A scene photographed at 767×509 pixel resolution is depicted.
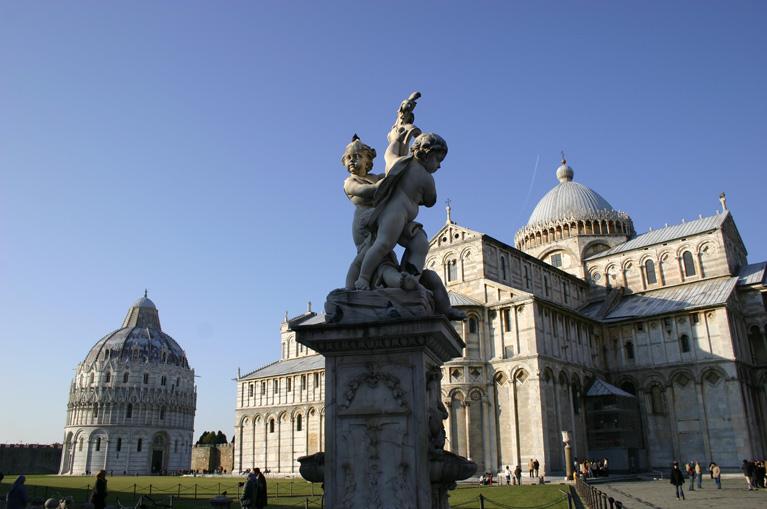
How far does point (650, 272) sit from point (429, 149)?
50.3 meters

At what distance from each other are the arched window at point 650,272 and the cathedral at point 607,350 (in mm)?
86

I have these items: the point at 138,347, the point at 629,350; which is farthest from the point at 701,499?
the point at 138,347

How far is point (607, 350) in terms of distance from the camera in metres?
46.9

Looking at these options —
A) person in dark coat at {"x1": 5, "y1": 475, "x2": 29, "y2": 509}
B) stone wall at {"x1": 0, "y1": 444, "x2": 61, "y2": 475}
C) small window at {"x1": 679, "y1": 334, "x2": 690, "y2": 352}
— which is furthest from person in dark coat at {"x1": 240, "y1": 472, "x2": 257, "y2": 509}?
stone wall at {"x1": 0, "y1": 444, "x2": 61, "y2": 475}

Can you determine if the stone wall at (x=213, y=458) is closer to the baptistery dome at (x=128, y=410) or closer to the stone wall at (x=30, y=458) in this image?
the baptistery dome at (x=128, y=410)

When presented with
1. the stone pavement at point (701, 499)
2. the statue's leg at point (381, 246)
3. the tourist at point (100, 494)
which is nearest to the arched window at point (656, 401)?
the stone pavement at point (701, 499)

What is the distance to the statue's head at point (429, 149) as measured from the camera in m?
6.87

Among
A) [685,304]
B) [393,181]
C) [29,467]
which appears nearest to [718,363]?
[685,304]

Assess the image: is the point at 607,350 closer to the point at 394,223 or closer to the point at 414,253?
the point at 414,253

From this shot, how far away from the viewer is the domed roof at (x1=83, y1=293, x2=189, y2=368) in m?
97.1

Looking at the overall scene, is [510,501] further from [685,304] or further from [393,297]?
[685,304]

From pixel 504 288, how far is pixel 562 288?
528 inches

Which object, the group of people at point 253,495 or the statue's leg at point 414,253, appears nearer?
the statue's leg at point 414,253

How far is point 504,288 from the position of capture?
4084 centimetres
